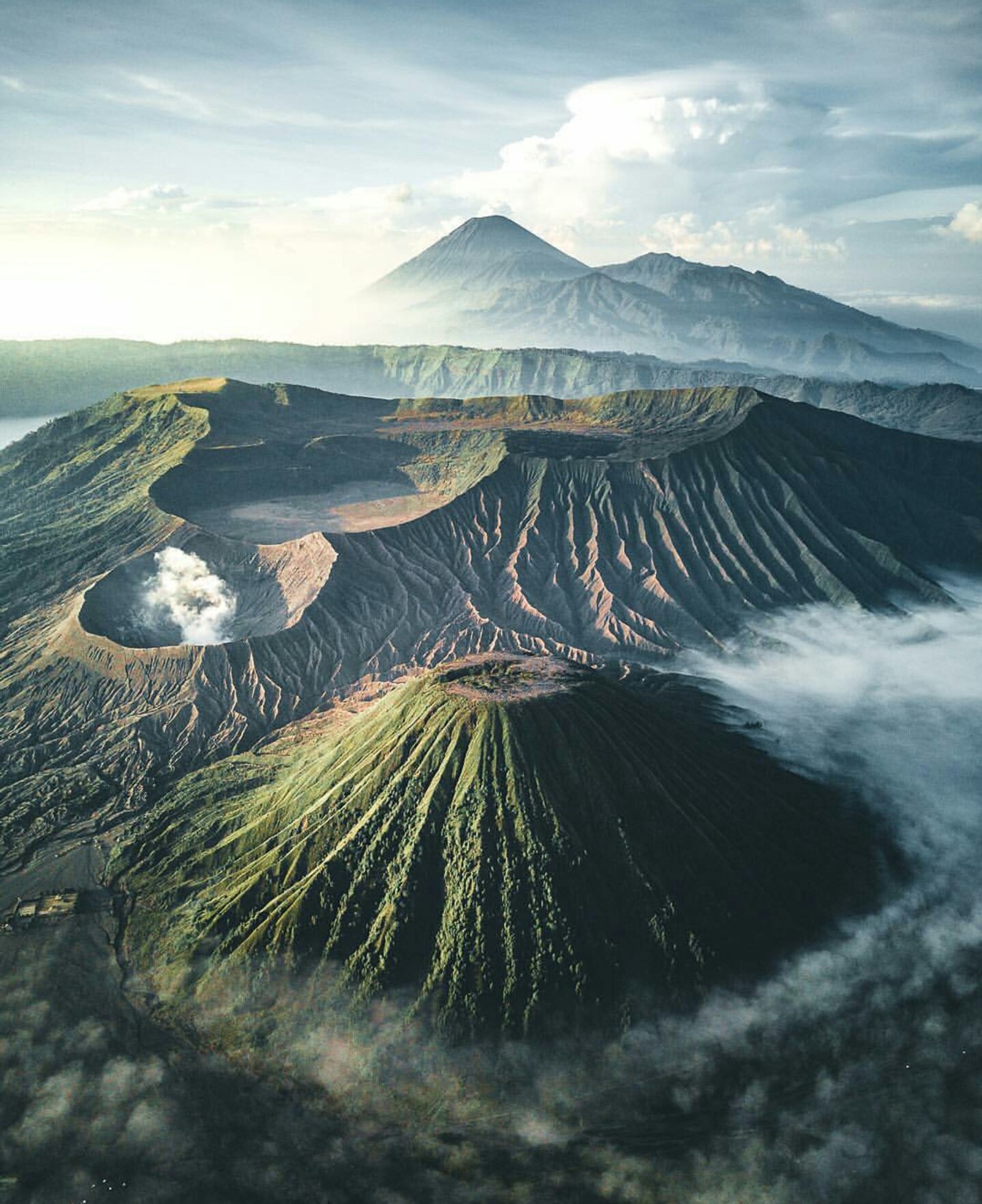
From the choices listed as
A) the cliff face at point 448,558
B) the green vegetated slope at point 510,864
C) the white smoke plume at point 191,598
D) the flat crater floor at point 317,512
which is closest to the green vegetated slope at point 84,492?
the cliff face at point 448,558

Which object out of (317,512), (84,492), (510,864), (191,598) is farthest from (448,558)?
(510,864)

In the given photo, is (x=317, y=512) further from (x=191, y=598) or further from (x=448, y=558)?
(x=191, y=598)

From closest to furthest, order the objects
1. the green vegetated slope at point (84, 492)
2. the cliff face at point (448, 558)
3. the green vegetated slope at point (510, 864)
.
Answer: the green vegetated slope at point (510, 864) < the cliff face at point (448, 558) < the green vegetated slope at point (84, 492)

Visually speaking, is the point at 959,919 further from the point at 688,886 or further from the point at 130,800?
the point at 130,800

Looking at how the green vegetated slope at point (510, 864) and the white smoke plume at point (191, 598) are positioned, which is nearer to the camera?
the green vegetated slope at point (510, 864)

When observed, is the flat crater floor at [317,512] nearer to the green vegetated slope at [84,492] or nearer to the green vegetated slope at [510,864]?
the green vegetated slope at [84,492]

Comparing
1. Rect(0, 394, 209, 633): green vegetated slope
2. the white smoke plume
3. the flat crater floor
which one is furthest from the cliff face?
the flat crater floor
